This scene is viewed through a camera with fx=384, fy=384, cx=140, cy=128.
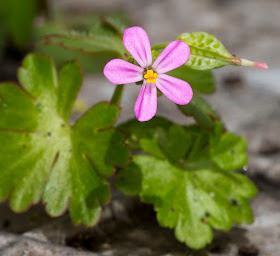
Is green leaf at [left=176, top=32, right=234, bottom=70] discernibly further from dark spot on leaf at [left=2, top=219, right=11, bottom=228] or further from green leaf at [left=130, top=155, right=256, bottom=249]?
dark spot on leaf at [left=2, top=219, right=11, bottom=228]

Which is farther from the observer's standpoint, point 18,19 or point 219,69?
point 18,19

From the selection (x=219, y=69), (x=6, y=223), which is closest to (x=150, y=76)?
(x=6, y=223)

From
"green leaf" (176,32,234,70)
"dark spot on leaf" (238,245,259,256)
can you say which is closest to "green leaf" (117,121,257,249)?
"dark spot on leaf" (238,245,259,256)

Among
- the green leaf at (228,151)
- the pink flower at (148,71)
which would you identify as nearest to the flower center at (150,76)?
the pink flower at (148,71)

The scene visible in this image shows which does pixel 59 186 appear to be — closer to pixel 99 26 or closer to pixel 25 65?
pixel 25 65

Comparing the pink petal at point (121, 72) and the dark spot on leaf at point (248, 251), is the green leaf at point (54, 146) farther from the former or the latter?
the dark spot on leaf at point (248, 251)

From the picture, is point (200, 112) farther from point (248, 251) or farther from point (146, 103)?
point (248, 251)

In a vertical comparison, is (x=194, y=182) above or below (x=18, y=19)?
below
